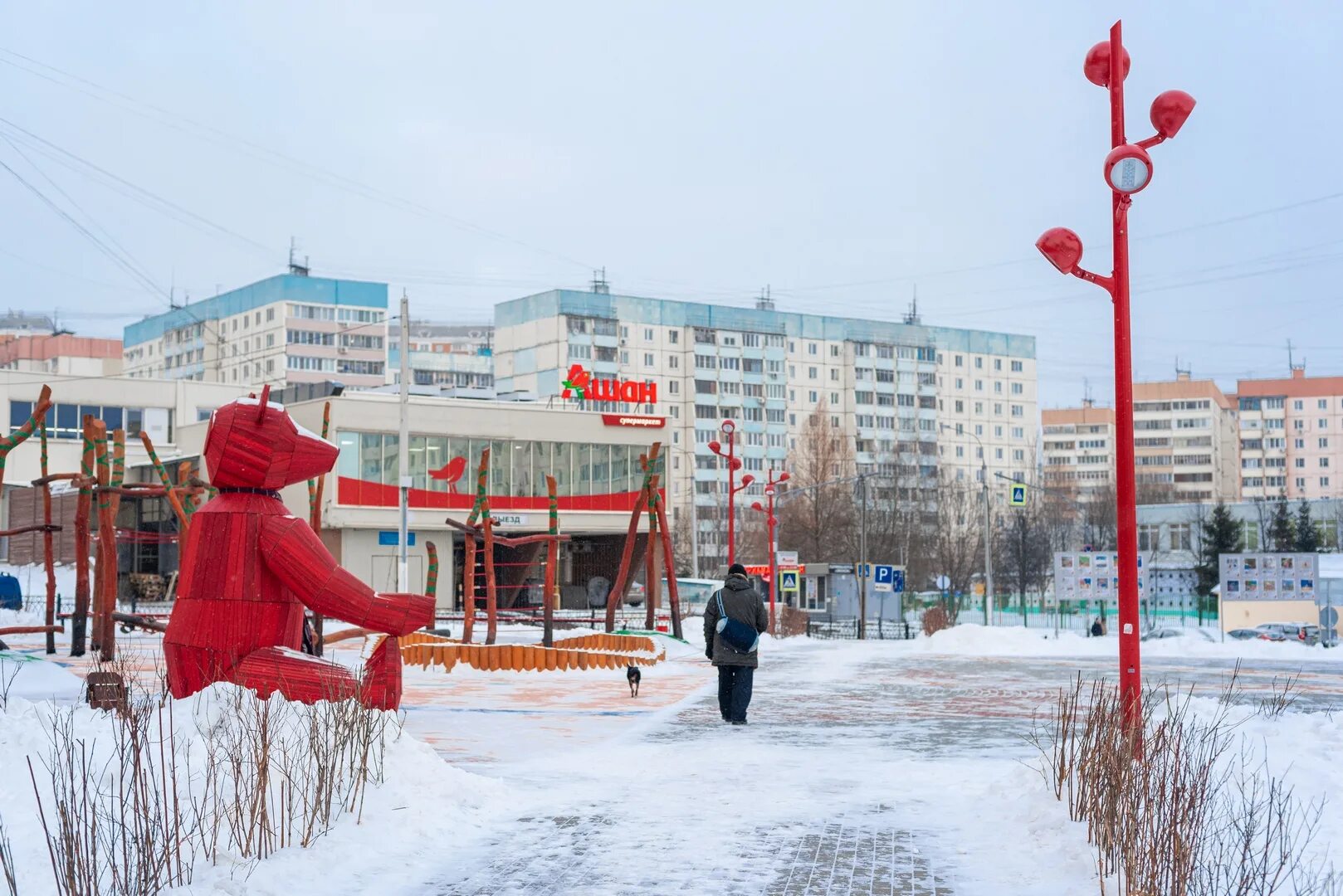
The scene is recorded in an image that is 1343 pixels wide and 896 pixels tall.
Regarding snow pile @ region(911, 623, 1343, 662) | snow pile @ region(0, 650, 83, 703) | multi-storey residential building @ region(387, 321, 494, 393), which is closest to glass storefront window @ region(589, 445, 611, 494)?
snow pile @ region(911, 623, 1343, 662)

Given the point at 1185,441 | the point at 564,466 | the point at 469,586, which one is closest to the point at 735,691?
the point at 469,586

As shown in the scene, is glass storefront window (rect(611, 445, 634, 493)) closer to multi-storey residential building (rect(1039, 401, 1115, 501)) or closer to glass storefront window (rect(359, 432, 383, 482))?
glass storefront window (rect(359, 432, 383, 482))

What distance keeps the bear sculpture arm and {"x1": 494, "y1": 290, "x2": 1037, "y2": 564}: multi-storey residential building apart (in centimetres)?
7186

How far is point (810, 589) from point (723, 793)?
140ft

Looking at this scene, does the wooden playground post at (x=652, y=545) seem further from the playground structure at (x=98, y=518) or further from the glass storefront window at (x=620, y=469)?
the glass storefront window at (x=620, y=469)

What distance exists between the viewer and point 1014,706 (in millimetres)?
16984

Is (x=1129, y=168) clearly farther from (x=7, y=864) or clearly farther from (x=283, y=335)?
(x=283, y=335)

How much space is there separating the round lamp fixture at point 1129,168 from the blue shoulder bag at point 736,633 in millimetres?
5672

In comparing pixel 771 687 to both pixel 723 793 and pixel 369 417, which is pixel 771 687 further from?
pixel 369 417

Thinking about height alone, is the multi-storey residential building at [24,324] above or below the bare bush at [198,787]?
above

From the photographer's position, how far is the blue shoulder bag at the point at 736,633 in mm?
13672

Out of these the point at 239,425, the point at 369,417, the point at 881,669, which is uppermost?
the point at 369,417

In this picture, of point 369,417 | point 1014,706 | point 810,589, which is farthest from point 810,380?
point 1014,706

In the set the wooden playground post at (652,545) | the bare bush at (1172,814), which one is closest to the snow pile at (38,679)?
the bare bush at (1172,814)
